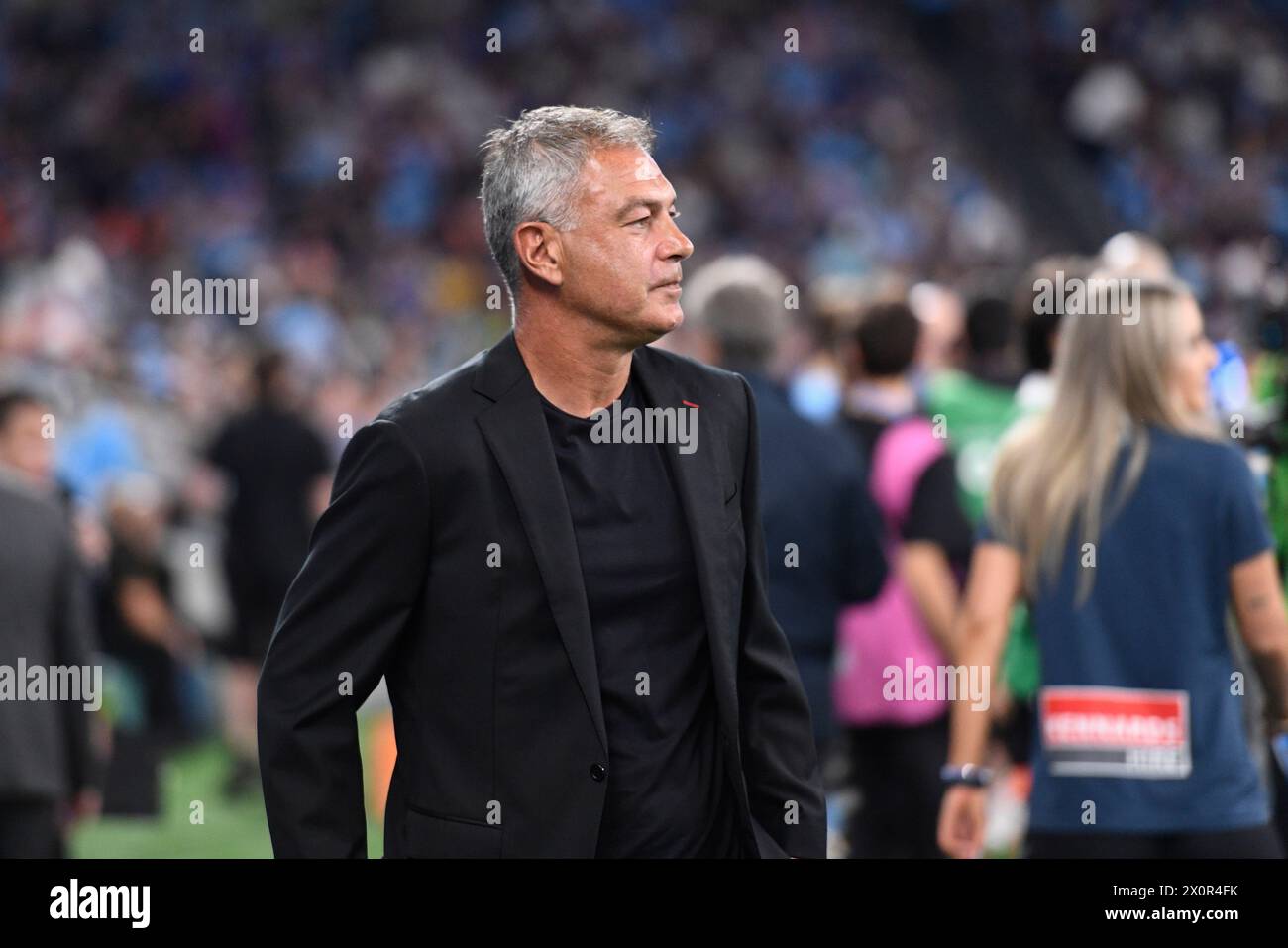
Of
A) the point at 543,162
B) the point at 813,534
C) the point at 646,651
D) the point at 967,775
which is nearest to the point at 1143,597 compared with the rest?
the point at 967,775

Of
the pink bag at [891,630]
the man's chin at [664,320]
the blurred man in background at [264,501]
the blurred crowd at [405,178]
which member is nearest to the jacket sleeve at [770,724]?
the man's chin at [664,320]

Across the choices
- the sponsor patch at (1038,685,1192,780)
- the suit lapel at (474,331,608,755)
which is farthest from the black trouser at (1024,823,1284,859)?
the suit lapel at (474,331,608,755)

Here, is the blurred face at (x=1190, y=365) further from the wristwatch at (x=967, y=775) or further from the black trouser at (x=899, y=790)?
the black trouser at (x=899, y=790)

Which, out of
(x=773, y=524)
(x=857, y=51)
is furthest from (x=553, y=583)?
(x=857, y=51)

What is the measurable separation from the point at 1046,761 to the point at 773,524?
142 centimetres

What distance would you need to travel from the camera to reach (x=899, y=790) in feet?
19.9

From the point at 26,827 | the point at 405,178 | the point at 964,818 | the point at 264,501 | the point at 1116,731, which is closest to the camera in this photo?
the point at 1116,731

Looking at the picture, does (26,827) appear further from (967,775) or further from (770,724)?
(770,724)

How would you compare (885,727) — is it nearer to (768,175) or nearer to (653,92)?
(768,175)

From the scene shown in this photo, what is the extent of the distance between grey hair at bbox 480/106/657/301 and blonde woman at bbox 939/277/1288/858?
154 centimetres

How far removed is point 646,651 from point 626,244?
0.63 m

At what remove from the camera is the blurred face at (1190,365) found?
4316 millimetres

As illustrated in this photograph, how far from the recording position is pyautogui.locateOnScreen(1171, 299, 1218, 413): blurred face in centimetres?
432

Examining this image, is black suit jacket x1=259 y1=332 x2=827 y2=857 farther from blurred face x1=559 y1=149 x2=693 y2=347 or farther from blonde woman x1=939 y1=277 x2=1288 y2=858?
blonde woman x1=939 y1=277 x2=1288 y2=858
